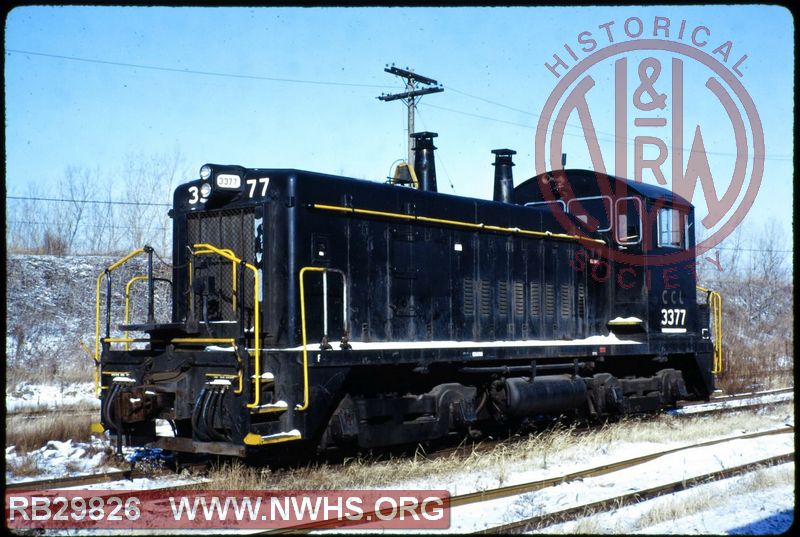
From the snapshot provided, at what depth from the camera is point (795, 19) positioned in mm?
5895

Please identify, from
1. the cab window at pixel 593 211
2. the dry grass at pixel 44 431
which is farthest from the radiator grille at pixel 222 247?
the cab window at pixel 593 211

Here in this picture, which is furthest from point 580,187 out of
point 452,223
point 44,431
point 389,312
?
point 44,431

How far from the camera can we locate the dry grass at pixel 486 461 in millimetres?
8008

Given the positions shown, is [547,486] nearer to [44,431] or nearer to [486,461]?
[486,461]

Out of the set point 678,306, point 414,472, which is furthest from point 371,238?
point 678,306

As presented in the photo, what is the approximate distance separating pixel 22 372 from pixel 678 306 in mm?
15670

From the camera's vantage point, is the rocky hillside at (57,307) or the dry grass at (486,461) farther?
the rocky hillside at (57,307)

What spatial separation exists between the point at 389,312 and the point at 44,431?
17.4 feet

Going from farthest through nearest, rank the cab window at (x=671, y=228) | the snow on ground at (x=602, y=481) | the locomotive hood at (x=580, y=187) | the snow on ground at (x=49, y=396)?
the snow on ground at (x=49, y=396), the cab window at (x=671, y=228), the locomotive hood at (x=580, y=187), the snow on ground at (x=602, y=481)

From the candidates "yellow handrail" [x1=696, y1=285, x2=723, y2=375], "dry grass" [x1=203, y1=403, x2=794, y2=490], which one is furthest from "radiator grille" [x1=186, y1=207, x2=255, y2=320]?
"yellow handrail" [x1=696, y1=285, x2=723, y2=375]

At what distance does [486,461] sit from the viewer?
9.20m

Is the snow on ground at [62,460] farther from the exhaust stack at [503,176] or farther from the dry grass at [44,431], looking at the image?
the exhaust stack at [503,176]

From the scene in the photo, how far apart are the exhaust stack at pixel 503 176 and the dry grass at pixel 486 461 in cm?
389

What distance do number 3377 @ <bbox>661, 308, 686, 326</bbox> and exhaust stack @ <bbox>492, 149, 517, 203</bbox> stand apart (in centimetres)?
316
